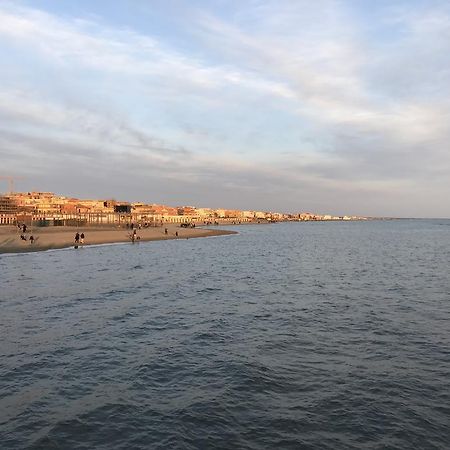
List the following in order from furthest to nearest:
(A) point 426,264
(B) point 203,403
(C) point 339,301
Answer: (A) point 426,264 → (C) point 339,301 → (B) point 203,403

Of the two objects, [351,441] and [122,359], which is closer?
[351,441]

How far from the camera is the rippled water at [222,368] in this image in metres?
10.3

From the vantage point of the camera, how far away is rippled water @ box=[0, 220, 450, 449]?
10.3 m

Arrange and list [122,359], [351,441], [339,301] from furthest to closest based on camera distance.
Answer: [339,301] → [122,359] → [351,441]

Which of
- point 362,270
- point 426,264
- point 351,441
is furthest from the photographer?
point 426,264

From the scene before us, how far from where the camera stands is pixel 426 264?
161ft

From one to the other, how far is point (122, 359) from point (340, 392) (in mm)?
7692

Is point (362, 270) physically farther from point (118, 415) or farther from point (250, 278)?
point (118, 415)


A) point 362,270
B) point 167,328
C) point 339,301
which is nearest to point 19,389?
point 167,328

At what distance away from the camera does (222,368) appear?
47.8 feet

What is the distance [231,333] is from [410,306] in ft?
40.7

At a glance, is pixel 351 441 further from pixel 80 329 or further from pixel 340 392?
pixel 80 329

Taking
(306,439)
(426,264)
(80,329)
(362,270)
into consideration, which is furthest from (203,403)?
(426,264)

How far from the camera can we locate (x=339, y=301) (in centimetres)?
2667
